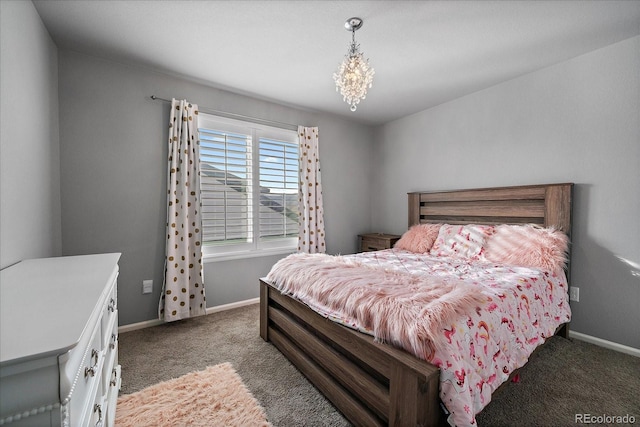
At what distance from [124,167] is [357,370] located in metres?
2.62

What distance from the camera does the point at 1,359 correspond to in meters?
0.55

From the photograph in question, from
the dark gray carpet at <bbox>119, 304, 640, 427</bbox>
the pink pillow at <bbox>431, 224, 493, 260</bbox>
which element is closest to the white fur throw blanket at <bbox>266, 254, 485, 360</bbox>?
the dark gray carpet at <bbox>119, 304, 640, 427</bbox>

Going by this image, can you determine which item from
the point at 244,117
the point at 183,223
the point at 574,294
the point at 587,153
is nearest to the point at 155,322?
the point at 183,223

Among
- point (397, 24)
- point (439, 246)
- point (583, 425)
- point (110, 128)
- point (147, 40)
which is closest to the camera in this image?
point (583, 425)

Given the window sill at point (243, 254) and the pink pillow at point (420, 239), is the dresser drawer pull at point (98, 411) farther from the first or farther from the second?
the pink pillow at point (420, 239)

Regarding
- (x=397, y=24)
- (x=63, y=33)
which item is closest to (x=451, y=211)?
(x=397, y=24)

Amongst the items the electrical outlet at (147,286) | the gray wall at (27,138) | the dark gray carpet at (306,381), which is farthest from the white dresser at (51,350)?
the electrical outlet at (147,286)

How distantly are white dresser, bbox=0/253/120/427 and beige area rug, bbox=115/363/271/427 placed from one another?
1.20 ft

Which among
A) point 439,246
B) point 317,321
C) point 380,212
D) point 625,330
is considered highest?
point 380,212

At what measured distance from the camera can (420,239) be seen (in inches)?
122

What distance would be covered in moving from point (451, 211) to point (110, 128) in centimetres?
365

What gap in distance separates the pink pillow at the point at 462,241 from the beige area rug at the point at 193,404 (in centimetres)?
221

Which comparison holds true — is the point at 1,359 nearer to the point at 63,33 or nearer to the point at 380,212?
the point at 63,33

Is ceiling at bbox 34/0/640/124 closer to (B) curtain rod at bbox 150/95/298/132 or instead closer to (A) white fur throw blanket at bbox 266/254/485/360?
(B) curtain rod at bbox 150/95/298/132
